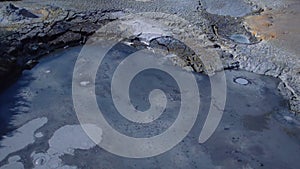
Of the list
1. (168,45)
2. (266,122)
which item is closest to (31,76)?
(168,45)

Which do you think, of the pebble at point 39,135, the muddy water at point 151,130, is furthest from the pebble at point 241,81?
the pebble at point 39,135

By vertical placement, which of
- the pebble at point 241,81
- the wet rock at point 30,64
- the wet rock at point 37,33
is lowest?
the wet rock at point 30,64

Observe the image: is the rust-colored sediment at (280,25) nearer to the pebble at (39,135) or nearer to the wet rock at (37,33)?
the wet rock at (37,33)

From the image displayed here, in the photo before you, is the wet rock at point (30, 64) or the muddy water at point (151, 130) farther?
the wet rock at point (30, 64)

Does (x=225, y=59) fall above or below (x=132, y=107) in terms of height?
above

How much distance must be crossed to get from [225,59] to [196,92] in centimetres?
103

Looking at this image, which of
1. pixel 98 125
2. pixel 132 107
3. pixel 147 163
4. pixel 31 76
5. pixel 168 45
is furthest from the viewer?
pixel 168 45

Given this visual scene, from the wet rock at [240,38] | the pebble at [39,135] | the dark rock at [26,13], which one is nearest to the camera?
the pebble at [39,135]

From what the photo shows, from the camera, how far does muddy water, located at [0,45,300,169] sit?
14.7 ft

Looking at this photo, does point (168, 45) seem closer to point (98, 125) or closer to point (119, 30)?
point (119, 30)

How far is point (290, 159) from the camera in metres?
4.53

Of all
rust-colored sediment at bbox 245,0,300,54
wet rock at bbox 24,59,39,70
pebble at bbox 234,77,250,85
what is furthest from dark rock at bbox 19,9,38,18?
rust-colored sediment at bbox 245,0,300,54

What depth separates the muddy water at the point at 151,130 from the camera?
14.7ft

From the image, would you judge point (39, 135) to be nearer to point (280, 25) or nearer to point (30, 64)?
point (30, 64)
